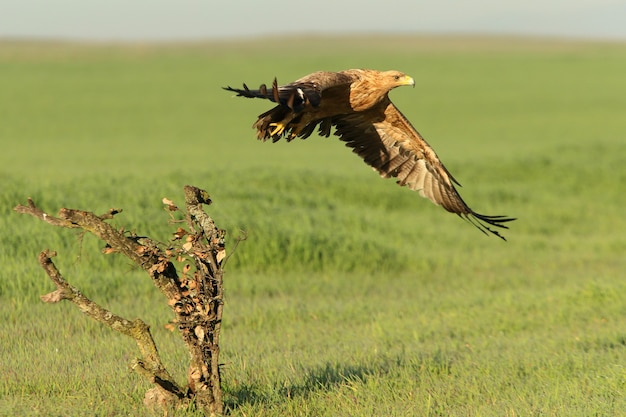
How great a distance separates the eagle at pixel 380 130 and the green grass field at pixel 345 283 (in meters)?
1.35

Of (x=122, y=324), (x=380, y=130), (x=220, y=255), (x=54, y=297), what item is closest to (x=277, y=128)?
(x=220, y=255)

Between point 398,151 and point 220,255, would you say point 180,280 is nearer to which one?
point 220,255

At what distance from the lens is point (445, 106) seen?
40.7m

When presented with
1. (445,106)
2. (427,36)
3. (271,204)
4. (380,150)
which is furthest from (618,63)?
(380,150)

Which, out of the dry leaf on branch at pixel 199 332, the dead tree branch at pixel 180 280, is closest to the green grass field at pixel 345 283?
the dead tree branch at pixel 180 280

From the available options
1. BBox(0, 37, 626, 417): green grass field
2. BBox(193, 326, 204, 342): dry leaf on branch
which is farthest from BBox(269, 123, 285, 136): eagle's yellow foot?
BBox(0, 37, 626, 417): green grass field

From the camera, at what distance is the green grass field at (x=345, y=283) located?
254 inches

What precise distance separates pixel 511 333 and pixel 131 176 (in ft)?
28.2

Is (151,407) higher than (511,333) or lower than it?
higher

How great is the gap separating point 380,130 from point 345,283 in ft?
10.3

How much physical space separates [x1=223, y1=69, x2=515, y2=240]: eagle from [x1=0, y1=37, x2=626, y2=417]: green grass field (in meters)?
1.35

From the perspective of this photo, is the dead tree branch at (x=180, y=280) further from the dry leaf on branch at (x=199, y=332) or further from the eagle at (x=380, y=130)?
the eagle at (x=380, y=130)

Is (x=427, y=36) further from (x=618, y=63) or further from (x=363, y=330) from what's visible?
(x=363, y=330)

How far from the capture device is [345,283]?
11.3m
